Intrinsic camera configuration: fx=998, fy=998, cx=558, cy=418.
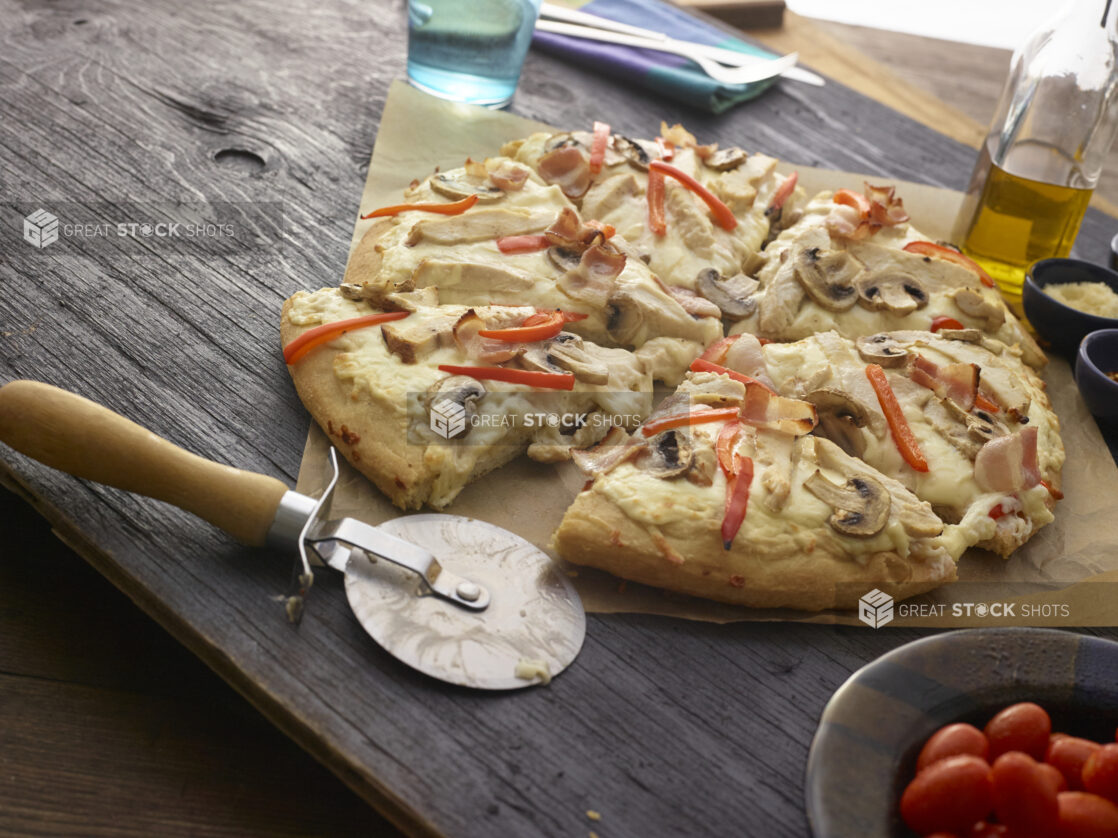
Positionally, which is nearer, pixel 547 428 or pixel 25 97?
pixel 547 428

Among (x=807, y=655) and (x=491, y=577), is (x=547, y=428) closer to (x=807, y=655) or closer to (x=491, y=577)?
(x=491, y=577)

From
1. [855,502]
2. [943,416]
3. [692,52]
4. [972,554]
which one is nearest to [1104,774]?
[855,502]

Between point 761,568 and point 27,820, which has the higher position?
point 761,568

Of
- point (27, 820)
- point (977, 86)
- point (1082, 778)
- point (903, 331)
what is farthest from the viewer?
point (977, 86)

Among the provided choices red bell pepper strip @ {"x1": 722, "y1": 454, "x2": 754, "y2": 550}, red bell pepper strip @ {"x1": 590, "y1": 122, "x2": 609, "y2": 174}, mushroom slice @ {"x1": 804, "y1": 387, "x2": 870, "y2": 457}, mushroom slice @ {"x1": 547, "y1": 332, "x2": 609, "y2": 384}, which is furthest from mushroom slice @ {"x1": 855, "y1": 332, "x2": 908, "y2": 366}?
red bell pepper strip @ {"x1": 590, "y1": 122, "x2": 609, "y2": 174}

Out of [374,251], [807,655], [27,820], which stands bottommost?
[27,820]

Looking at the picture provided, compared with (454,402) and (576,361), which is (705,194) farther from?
(454,402)

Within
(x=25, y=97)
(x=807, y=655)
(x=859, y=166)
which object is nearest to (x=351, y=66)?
(x=25, y=97)
